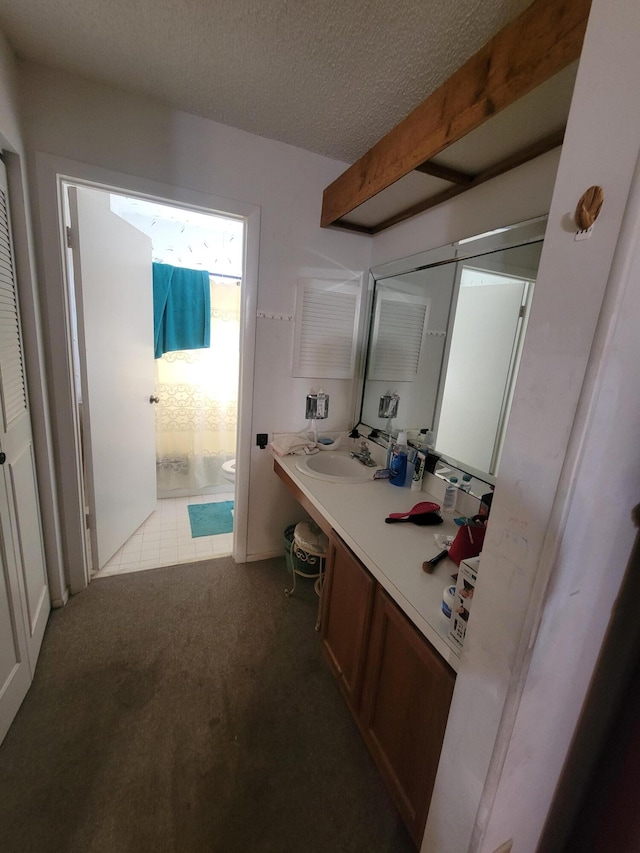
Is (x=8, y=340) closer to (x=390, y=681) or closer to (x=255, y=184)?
(x=255, y=184)

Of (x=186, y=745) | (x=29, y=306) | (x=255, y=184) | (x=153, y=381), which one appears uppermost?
(x=255, y=184)

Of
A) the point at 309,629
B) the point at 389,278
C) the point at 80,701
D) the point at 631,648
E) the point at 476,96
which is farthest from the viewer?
the point at 389,278

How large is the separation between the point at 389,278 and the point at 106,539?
2.32 m

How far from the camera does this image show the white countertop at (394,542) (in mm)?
904

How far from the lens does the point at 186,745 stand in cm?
125

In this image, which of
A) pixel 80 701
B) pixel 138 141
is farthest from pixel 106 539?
pixel 138 141

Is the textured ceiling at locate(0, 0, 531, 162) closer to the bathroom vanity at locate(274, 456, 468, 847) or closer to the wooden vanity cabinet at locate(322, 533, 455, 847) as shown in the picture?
the bathroom vanity at locate(274, 456, 468, 847)

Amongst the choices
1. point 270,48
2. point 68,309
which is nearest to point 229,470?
A: point 68,309

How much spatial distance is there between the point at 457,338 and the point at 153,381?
7.11 feet

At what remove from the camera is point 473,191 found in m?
1.44

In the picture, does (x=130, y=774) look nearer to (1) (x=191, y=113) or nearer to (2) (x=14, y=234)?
(2) (x=14, y=234)

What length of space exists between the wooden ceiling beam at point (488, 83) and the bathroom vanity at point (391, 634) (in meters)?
1.31

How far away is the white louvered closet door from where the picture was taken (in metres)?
1.23

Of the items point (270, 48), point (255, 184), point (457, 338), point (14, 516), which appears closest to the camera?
point (270, 48)
